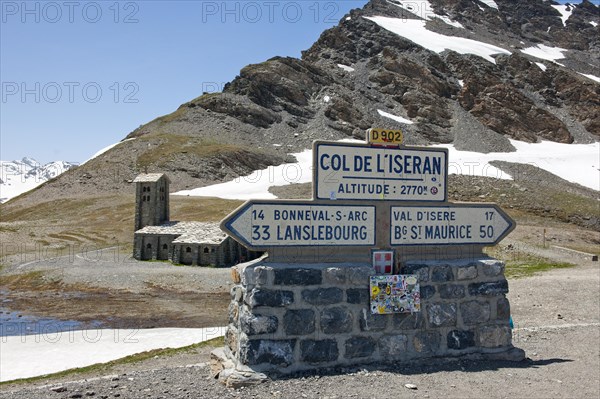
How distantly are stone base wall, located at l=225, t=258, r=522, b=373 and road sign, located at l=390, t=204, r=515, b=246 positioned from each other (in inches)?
17.1

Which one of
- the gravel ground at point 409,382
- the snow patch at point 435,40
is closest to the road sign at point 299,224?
the gravel ground at point 409,382

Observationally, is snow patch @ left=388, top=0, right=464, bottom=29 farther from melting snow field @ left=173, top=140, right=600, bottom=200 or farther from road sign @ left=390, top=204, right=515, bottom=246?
road sign @ left=390, top=204, right=515, bottom=246

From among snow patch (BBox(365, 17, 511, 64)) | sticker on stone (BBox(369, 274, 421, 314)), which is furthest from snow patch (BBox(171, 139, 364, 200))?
snow patch (BBox(365, 17, 511, 64))

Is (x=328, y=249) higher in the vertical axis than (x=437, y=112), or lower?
lower

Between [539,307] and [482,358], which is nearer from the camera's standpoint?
[482,358]

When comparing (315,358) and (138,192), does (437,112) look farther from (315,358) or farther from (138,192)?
(315,358)

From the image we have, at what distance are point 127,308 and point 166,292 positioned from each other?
4284 mm

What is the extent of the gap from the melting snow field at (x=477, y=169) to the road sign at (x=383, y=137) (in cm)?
6029

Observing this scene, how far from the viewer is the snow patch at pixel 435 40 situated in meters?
144

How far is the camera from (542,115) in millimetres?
123438

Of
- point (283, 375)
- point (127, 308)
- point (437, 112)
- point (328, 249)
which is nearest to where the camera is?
point (283, 375)

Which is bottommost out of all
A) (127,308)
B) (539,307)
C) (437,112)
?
(127,308)

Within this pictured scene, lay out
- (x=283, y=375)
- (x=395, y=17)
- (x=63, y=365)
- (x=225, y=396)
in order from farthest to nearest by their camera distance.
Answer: (x=395, y=17) → (x=63, y=365) → (x=283, y=375) → (x=225, y=396)

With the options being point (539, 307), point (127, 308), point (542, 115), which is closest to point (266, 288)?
point (539, 307)
